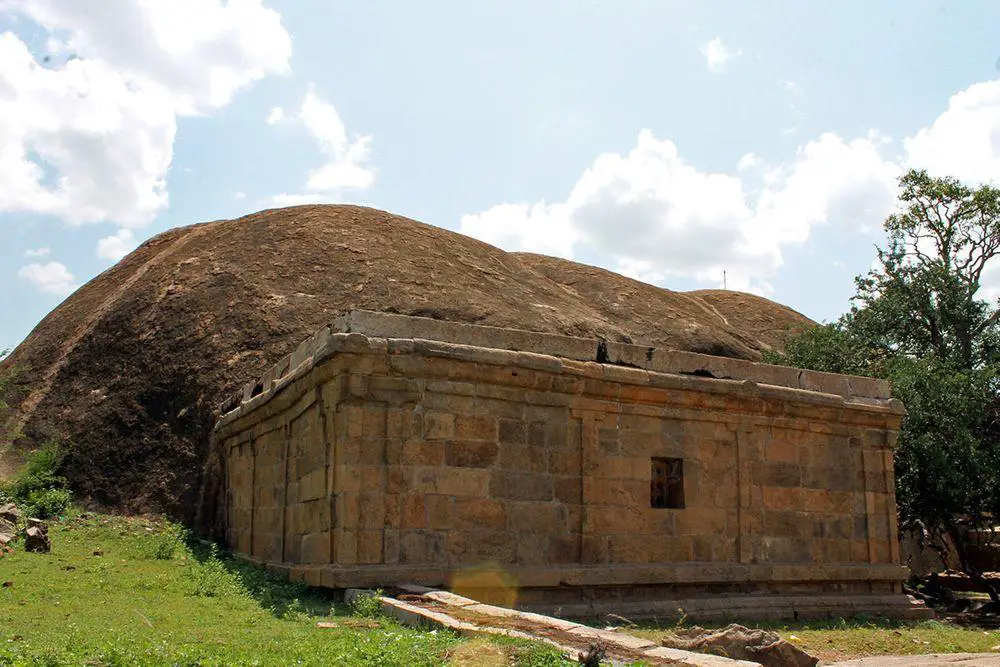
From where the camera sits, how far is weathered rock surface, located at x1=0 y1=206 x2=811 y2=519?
20.0 m

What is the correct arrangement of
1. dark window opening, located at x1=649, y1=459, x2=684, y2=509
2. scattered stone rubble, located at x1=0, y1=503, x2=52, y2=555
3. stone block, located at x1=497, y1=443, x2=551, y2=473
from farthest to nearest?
scattered stone rubble, located at x1=0, y1=503, x2=52, y2=555
dark window opening, located at x1=649, y1=459, x2=684, y2=509
stone block, located at x1=497, y1=443, x2=551, y2=473

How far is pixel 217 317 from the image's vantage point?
22516 millimetres

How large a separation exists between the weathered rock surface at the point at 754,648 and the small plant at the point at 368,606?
2.81 metres

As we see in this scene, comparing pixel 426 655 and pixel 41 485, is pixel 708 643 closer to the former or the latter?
pixel 426 655

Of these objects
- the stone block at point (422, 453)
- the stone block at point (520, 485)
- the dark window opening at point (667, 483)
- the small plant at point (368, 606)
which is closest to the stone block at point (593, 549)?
the stone block at point (520, 485)

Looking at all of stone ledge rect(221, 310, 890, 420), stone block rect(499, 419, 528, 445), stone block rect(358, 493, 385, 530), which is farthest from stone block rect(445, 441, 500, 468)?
stone ledge rect(221, 310, 890, 420)

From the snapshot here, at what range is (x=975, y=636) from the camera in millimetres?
11281

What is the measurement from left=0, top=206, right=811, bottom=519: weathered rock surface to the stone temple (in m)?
7.19

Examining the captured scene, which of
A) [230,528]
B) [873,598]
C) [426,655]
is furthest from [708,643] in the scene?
[230,528]

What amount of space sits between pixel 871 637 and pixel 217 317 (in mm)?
17024

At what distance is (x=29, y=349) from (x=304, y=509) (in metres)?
17.1

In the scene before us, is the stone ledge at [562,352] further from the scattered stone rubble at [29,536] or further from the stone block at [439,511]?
the scattered stone rubble at [29,536]

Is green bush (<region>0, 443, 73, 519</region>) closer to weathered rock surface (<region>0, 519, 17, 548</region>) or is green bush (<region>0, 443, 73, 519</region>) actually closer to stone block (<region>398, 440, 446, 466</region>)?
weathered rock surface (<region>0, 519, 17, 548</region>)

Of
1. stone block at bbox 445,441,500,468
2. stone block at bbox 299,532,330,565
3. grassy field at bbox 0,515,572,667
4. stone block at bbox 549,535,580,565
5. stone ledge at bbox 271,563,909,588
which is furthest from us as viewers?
stone block at bbox 549,535,580,565
